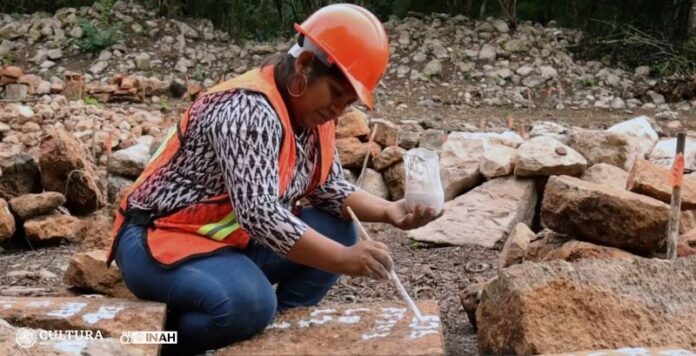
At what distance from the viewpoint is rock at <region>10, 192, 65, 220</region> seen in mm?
5098

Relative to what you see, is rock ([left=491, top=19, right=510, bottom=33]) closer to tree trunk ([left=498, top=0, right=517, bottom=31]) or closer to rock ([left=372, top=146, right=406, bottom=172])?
tree trunk ([left=498, top=0, right=517, bottom=31])

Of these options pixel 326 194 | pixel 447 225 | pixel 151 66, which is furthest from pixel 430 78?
pixel 326 194

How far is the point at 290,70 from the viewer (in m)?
2.72

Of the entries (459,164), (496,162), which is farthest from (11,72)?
(496,162)

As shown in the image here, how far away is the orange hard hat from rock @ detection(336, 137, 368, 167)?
3372 mm

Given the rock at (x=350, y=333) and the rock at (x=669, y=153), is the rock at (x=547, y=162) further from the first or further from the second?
the rock at (x=350, y=333)

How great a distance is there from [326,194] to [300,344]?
2.07 feet

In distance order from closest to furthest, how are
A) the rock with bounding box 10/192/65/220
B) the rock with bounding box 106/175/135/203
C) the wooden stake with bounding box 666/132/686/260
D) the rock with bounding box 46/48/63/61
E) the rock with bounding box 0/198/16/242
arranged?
the wooden stake with bounding box 666/132/686/260, the rock with bounding box 0/198/16/242, the rock with bounding box 10/192/65/220, the rock with bounding box 106/175/135/203, the rock with bounding box 46/48/63/61

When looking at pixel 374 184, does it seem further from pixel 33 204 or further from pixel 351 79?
pixel 351 79

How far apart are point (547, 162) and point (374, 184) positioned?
122 cm

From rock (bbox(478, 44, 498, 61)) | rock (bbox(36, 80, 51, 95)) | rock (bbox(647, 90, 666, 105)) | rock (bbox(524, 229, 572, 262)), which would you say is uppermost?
rock (bbox(524, 229, 572, 262))

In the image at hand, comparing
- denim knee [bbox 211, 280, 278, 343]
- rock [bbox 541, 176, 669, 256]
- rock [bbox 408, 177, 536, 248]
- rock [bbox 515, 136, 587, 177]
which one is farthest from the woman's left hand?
rock [bbox 515, 136, 587, 177]

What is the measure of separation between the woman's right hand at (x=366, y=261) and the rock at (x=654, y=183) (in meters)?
1.64

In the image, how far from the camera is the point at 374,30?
9.01ft
